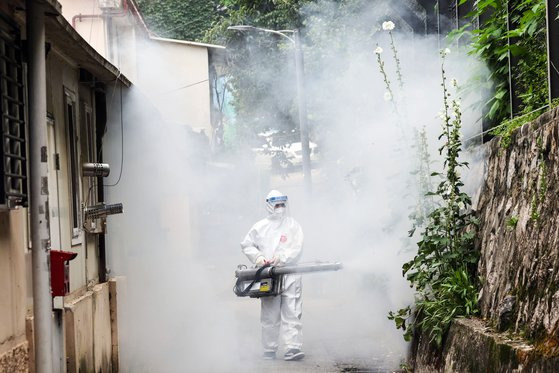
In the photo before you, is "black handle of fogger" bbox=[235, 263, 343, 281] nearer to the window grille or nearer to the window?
the window

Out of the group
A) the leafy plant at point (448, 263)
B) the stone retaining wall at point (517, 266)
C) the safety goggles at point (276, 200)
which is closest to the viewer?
the stone retaining wall at point (517, 266)

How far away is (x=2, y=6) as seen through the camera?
6.23 m

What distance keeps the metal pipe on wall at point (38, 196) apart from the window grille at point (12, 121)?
153mm

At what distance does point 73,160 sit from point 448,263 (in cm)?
398

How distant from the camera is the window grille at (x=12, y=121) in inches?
236

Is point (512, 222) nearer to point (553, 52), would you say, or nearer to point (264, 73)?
point (553, 52)

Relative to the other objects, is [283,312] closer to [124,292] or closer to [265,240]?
[265,240]

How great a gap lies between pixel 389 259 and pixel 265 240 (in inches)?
66.0

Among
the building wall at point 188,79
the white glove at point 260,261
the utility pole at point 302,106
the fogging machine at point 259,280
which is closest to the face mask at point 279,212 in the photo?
the white glove at point 260,261

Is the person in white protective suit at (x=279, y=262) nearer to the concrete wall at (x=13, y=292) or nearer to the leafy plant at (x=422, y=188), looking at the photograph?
the leafy plant at (x=422, y=188)

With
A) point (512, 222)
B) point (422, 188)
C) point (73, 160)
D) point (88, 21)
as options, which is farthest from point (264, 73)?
point (512, 222)

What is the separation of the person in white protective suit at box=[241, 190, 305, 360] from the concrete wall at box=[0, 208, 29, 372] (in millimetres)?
5118

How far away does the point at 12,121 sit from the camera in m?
6.34

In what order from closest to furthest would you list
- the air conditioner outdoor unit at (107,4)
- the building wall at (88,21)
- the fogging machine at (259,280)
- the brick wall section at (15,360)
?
the brick wall section at (15,360)
the fogging machine at (259,280)
the air conditioner outdoor unit at (107,4)
the building wall at (88,21)
